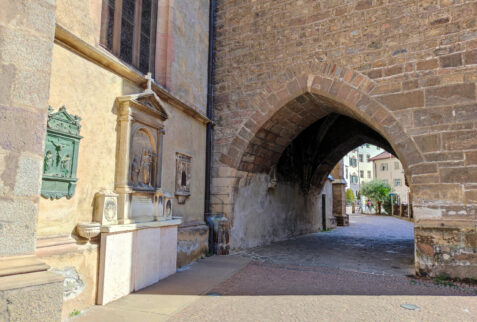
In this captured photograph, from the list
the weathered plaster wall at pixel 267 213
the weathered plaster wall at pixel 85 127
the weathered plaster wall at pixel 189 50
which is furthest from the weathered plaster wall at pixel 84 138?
the weathered plaster wall at pixel 267 213

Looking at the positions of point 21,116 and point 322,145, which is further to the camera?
point 322,145

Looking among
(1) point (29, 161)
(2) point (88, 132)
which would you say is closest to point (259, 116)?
(2) point (88, 132)

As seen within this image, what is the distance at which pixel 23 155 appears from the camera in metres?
1.88

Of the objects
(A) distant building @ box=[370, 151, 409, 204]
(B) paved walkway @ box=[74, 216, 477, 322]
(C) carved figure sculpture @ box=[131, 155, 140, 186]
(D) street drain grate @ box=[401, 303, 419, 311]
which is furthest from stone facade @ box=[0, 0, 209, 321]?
(A) distant building @ box=[370, 151, 409, 204]

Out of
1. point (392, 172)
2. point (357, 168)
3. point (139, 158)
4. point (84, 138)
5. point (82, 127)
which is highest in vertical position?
point (357, 168)

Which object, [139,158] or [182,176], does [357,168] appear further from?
[139,158]

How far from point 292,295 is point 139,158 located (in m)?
2.49

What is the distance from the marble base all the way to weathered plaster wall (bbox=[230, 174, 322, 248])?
7.42ft

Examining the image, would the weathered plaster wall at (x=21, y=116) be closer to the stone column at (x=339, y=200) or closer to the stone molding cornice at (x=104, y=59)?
the stone molding cornice at (x=104, y=59)

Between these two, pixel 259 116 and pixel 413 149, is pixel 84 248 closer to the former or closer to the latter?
pixel 259 116

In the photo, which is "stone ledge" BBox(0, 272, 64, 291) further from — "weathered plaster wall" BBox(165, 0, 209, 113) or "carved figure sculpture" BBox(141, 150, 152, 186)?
"weathered plaster wall" BBox(165, 0, 209, 113)

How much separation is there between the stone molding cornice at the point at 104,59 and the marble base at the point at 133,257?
1806 millimetres

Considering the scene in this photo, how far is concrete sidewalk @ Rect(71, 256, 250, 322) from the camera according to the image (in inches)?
116

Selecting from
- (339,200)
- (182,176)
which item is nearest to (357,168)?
(339,200)
